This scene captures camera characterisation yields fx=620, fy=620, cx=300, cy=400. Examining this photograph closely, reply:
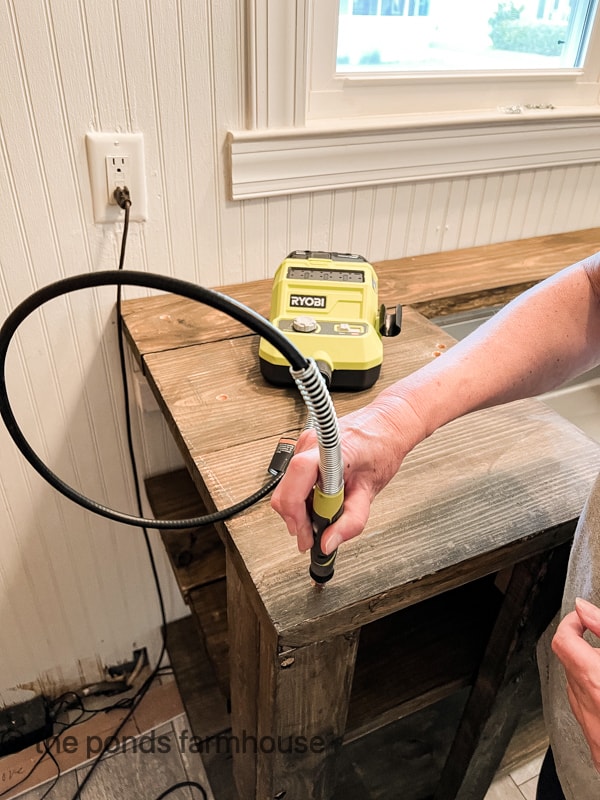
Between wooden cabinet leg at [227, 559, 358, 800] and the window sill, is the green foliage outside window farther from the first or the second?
wooden cabinet leg at [227, 559, 358, 800]

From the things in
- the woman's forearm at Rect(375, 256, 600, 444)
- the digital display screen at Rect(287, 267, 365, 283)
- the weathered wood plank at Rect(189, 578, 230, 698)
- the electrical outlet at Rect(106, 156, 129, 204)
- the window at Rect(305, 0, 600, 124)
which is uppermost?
the window at Rect(305, 0, 600, 124)

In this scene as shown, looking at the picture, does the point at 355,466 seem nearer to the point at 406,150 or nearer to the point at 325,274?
the point at 325,274

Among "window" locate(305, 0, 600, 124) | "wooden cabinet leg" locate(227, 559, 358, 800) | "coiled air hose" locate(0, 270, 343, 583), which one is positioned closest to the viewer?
"coiled air hose" locate(0, 270, 343, 583)

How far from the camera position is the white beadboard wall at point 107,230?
2.62ft

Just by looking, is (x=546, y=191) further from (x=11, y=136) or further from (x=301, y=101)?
(x=11, y=136)

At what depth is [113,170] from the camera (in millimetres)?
860

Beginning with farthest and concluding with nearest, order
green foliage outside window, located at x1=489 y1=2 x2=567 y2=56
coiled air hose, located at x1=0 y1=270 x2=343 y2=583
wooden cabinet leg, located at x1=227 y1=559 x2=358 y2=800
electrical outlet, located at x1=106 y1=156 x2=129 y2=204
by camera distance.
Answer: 1. green foliage outside window, located at x1=489 y1=2 x2=567 y2=56
2. electrical outlet, located at x1=106 y1=156 x2=129 y2=204
3. wooden cabinet leg, located at x1=227 y1=559 x2=358 y2=800
4. coiled air hose, located at x1=0 y1=270 x2=343 y2=583

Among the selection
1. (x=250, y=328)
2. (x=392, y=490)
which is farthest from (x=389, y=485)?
(x=250, y=328)

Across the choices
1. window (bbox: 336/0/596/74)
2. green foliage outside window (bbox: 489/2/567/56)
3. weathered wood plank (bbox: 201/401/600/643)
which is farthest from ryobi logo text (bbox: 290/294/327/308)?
green foliage outside window (bbox: 489/2/567/56)

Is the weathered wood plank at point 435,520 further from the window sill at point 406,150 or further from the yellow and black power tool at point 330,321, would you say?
the window sill at point 406,150

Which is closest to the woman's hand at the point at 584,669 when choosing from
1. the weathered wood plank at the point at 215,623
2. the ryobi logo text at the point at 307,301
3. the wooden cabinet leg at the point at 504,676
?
the wooden cabinet leg at the point at 504,676

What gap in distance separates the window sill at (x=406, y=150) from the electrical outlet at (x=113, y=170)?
139 millimetres

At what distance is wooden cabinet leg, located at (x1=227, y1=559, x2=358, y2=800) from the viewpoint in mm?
587

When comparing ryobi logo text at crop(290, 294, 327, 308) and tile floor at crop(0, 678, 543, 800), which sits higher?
ryobi logo text at crop(290, 294, 327, 308)
